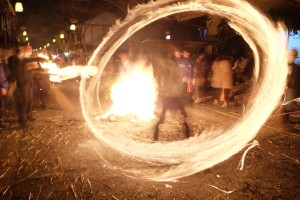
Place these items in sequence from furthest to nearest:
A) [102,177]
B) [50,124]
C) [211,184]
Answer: [50,124], [102,177], [211,184]

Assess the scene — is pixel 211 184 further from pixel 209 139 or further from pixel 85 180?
pixel 209 139

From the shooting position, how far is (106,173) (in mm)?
5004

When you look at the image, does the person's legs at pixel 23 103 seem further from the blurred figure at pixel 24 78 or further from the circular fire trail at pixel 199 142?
the circular fire trail at pixel 199 142

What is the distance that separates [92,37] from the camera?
1276 inches

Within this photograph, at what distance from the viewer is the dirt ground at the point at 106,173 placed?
14.0ft

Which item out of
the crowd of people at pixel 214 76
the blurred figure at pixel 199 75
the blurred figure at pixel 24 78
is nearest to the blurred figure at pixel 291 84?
the crowd of people at pixel 214 76

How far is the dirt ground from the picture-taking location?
14.0 feet

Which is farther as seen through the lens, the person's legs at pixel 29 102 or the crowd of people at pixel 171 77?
the person's legs at pixel 29 102

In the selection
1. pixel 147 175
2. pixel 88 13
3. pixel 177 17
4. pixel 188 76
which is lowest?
pixel 147 175

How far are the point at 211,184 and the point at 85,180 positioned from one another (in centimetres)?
207

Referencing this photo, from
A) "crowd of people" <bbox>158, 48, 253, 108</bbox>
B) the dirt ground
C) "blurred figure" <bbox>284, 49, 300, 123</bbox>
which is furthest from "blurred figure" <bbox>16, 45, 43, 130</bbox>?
"blurred figure" <bbox>284, 49, 300, 123</bbox>

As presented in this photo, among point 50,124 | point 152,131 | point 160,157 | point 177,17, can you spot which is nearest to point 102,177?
point 160,157

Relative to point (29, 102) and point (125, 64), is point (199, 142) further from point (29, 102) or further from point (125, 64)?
point (29, 102)

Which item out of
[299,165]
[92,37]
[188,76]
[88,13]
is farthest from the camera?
[92,37]
